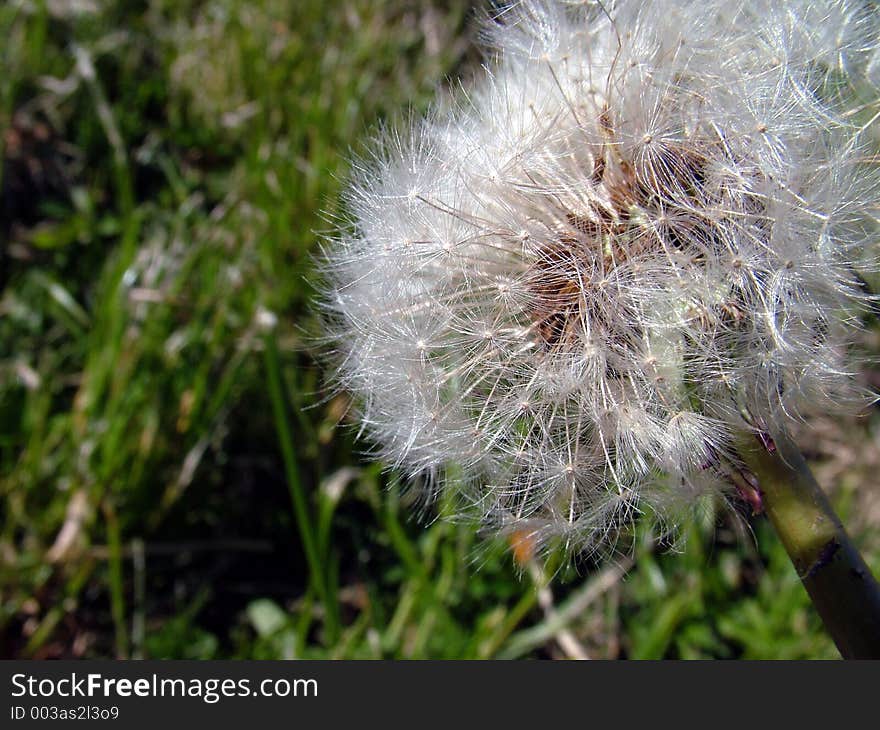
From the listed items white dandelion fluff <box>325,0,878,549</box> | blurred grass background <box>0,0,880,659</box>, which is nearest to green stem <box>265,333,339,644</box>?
blurred grass background <box>0,0,880,659</box>

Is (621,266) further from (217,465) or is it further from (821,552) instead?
(217,465)

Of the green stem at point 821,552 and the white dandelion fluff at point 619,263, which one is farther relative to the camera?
the white dandelion fluff at point 619,263

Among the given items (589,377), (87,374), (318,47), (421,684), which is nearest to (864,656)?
(589,377)

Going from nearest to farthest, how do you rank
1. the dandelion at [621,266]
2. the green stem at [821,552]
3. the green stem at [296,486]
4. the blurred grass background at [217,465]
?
the green stem at [821,552] → the dandelion at [621,266] → the green stem at [296,486] → the blurred grass background at [217,465]

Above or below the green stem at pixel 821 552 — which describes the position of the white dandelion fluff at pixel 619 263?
above

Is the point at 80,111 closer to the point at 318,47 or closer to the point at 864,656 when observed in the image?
the point at 318,47

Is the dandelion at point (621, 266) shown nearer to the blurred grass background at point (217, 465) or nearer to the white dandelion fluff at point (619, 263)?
the white dandelion fluff at point (619, 263)

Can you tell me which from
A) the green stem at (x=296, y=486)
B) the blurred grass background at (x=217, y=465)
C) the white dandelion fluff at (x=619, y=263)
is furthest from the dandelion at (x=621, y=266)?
the blurred grass background at (x=217, y=465)
